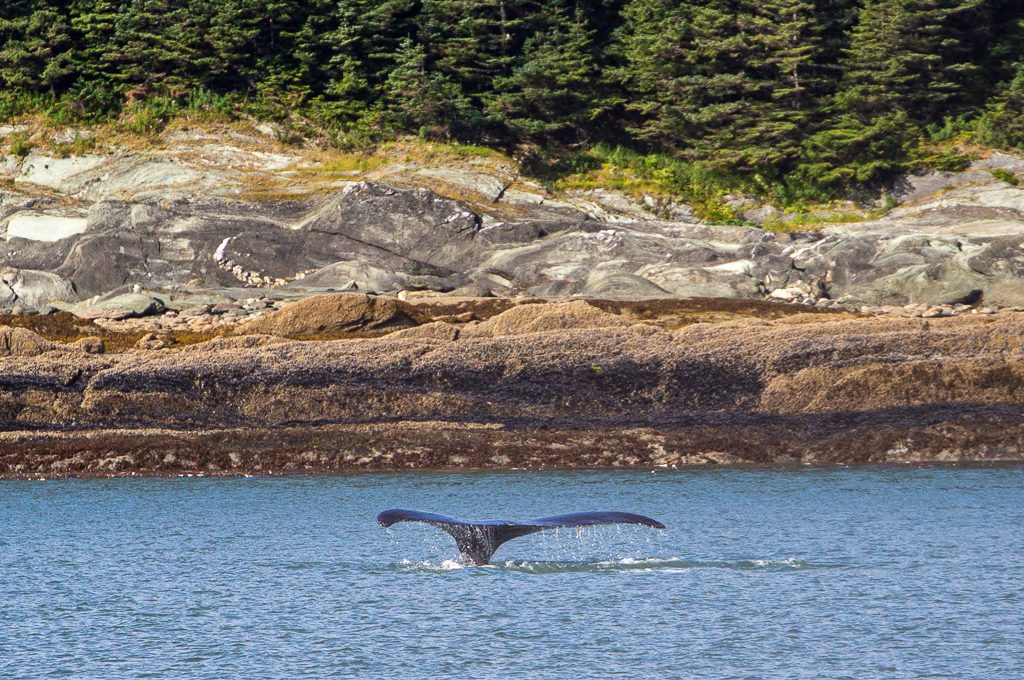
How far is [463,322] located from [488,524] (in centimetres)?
1707

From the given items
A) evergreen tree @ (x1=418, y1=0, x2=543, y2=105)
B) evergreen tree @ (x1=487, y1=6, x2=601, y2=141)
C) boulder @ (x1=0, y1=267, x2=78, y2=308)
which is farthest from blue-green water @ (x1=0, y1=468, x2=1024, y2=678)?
evergreen tree @ (x1=418, y1=0, x2=543, y2=105)

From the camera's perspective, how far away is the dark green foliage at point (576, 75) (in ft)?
177

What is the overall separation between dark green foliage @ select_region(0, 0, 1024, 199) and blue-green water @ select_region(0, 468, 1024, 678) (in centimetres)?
2761

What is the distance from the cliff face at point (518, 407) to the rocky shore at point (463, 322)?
43mm

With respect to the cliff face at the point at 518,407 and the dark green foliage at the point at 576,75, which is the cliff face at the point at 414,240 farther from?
the cliff face at the point at 518,407

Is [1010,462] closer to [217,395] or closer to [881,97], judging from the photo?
[217,395]

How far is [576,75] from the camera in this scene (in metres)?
56.1

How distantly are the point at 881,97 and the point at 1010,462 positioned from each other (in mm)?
28927

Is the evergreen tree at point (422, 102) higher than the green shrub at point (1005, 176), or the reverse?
the evergreen tree at point (422, 102)

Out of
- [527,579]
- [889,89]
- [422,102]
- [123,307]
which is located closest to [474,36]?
[422,102]

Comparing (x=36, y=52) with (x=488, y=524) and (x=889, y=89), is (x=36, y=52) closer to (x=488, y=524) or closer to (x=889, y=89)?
(x=889, y=89)

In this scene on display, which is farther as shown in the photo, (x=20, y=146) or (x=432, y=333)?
(x=20, y=146)

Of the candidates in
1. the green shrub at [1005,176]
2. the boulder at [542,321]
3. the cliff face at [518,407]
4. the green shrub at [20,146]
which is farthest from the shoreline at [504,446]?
the green shrub at [20,146]

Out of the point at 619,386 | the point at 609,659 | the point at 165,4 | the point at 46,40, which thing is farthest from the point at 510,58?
the point at 609,659
